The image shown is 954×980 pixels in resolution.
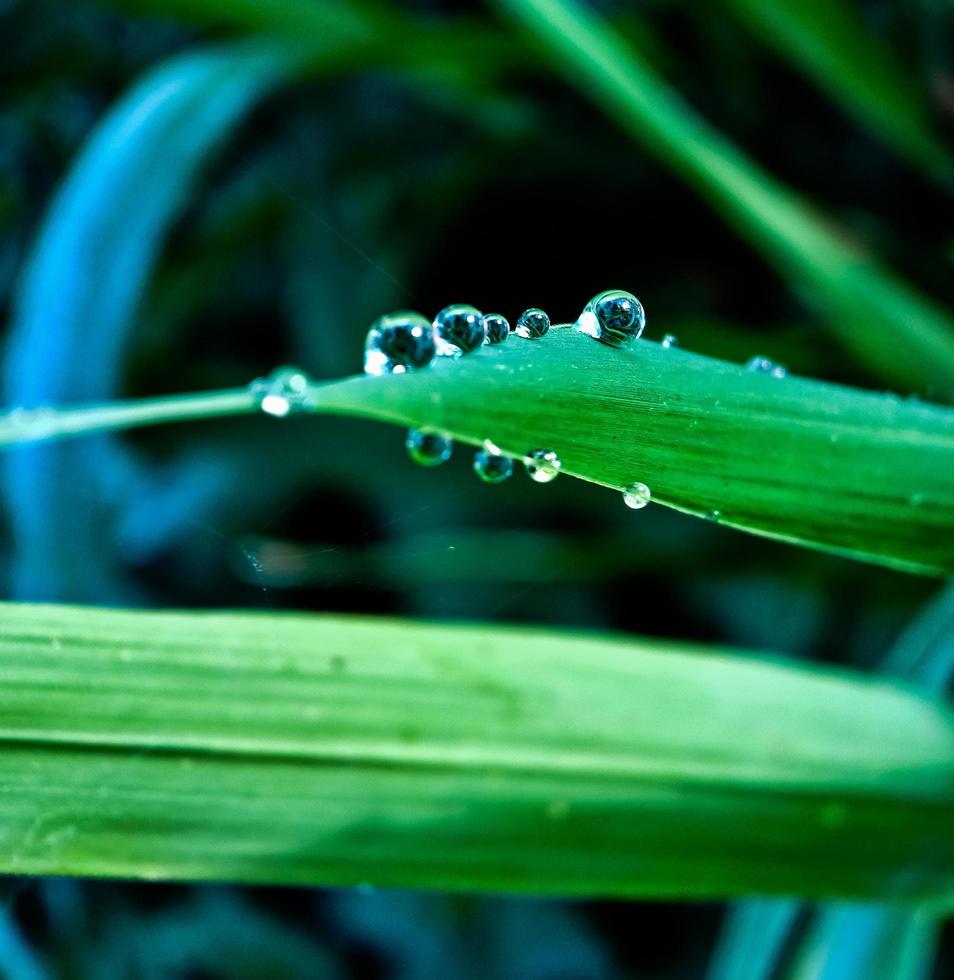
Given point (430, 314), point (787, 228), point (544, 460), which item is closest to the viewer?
point (544, 460)

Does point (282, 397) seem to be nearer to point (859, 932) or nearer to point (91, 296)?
point (859, 932)

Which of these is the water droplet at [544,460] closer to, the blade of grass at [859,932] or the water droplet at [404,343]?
the water droplet at [404,343]

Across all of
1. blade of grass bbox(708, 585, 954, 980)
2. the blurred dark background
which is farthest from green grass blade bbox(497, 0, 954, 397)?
blade of grass bbox(708, 585, 954, 980)

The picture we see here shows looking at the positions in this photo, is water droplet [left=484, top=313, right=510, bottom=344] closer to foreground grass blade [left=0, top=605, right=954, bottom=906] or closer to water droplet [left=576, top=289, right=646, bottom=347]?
water droplet [left=576, top=289, right=646, bottom=347]

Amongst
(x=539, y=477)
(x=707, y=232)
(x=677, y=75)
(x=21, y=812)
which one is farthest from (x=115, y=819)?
(x=677, y=75)

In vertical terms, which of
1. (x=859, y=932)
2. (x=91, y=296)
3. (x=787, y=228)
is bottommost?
(x=859, y=932)

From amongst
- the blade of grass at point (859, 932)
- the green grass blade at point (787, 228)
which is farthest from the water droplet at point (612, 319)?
the green grass blade at point (787, 228)

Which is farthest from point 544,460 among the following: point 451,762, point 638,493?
point 451,762
